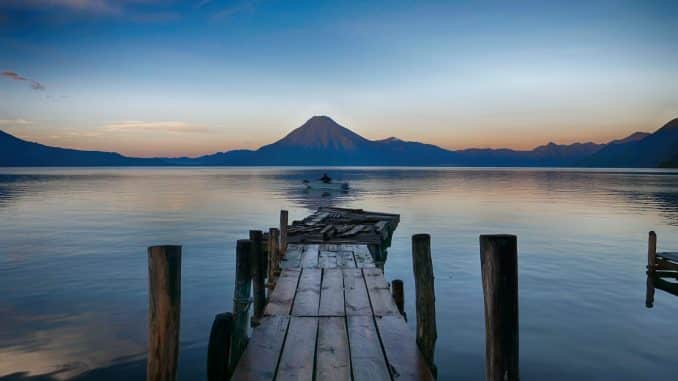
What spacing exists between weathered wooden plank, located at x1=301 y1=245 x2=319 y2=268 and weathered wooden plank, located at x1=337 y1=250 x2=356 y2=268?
0.68 m

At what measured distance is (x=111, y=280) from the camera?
17594 mm

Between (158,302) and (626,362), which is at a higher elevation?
(158,302)

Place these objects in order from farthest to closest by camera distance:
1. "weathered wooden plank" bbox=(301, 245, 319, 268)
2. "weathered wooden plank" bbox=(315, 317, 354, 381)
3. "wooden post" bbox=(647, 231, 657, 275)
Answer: "wooden post" bbox=(647, 231, 657, 275)
"weathered wooden plank" bbox=(301, 245, 319, 268)
"weathered wooden plank" bbox=(315, 317, 354, 381)

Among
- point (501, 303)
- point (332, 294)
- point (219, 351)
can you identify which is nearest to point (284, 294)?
point (332, 294)

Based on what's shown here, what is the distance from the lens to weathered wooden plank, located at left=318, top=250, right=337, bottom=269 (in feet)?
40.8

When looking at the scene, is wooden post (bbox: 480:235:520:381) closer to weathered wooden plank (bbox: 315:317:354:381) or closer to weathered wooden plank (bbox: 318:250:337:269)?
weathered wooden plank (bbox: 315:317:354:381)

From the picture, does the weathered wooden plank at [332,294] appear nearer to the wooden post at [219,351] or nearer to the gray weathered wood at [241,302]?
the gray weathered wood at [241,302]

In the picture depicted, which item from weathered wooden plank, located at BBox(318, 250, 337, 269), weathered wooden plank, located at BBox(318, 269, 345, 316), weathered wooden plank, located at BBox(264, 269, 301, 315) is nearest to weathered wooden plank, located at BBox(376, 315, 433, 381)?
weathered wooden plank, located at BBox(318, 269, 345, 316)

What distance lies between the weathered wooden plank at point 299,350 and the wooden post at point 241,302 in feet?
2.50

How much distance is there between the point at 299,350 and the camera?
632 cm

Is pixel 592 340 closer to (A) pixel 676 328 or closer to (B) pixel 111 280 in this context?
(A) pixel 676 328

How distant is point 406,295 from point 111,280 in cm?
1104

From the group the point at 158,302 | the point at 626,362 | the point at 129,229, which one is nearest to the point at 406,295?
the point at 626,362

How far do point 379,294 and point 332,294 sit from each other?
91cm
